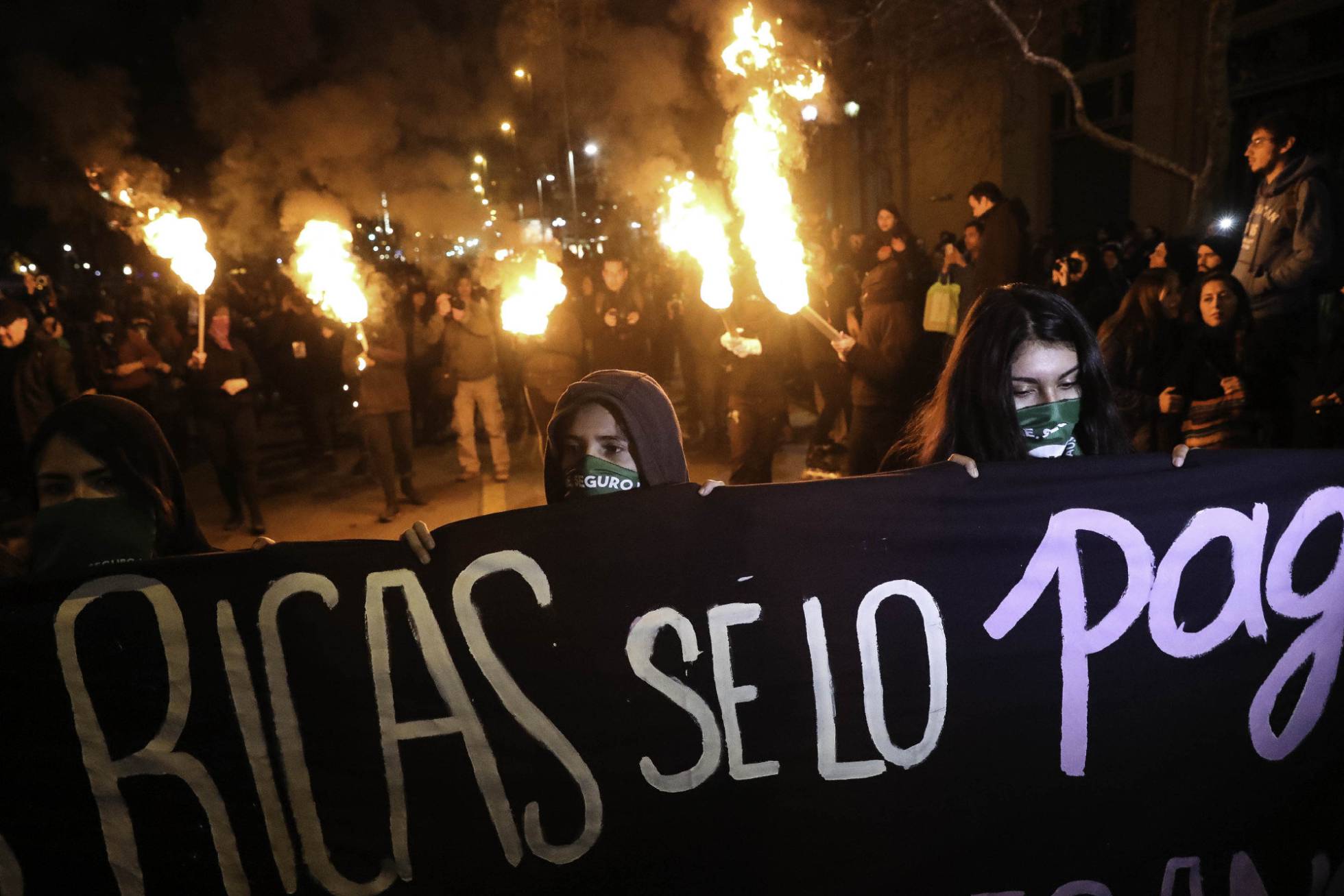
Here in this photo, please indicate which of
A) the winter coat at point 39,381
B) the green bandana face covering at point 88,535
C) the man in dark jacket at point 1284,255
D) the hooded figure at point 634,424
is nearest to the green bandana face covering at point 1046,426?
the hooded figure at point 634,424

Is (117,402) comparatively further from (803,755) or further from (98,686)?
(803,755)

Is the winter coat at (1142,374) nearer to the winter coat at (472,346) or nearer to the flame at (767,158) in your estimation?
the flame at (767,158)

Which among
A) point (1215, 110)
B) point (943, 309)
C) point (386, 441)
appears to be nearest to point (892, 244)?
point (943, 309)

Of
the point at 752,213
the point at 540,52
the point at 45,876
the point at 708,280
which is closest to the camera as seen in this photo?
the point at 45,876

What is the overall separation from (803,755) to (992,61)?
16.4 meters

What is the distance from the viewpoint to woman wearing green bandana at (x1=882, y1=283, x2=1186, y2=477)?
271cm

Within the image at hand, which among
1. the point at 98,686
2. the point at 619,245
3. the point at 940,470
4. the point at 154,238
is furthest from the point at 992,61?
the point at 98,686

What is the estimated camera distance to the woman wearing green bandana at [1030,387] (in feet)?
8.87

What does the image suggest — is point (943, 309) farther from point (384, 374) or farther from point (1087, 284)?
point (384, 374)

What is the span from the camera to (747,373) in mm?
7012

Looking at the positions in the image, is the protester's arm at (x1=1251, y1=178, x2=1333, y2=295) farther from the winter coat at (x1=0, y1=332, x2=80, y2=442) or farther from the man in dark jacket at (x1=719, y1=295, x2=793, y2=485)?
the winter coat at (x1=0, y1=332, x2=80, y2=442)

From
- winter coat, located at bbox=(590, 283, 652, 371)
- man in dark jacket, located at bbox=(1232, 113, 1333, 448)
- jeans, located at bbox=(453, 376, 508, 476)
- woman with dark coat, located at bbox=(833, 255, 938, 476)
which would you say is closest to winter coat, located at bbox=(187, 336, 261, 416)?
jeans, located at bbox=(453, 376, 508, 476)

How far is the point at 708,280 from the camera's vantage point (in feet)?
26.2

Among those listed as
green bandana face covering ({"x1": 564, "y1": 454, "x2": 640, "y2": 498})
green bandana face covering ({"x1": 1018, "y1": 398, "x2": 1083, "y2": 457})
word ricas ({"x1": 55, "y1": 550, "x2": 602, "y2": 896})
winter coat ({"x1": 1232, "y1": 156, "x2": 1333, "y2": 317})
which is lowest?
word ricas ({"x1": 55, "y1": 550, "x2": 602, "y2": 896})
